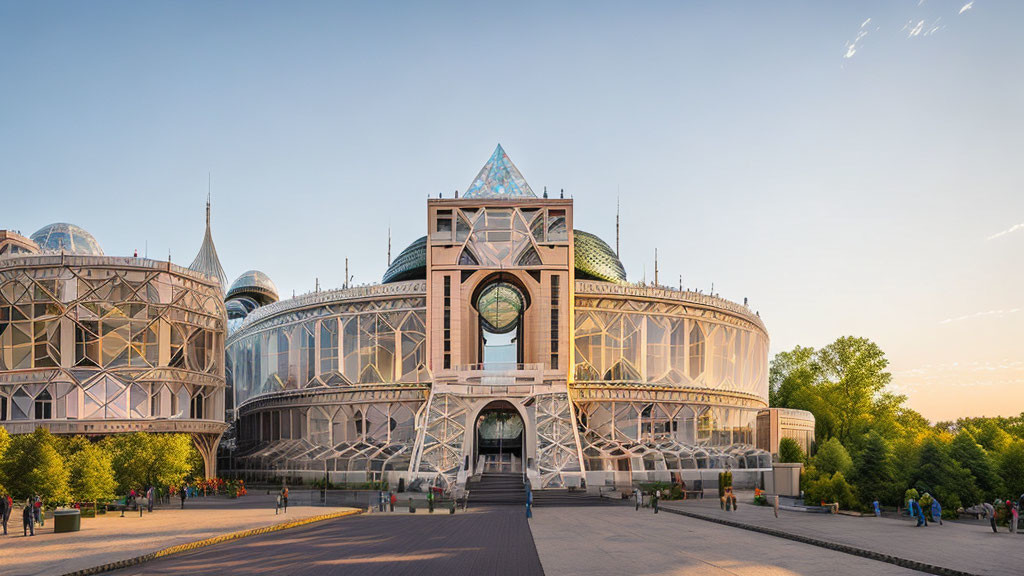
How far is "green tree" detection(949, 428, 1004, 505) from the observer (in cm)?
4825

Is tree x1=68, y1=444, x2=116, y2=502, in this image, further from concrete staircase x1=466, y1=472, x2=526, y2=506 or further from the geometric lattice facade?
concrete staircase x1=466, y1=472, x2=526, y2=506

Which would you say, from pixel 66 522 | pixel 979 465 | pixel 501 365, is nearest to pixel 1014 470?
pixel 979 465

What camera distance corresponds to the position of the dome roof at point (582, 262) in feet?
288

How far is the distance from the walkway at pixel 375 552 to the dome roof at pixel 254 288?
94.9 meters

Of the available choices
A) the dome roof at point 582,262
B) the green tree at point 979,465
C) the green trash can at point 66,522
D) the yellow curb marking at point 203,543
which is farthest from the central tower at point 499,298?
the green trash can at point 66,522

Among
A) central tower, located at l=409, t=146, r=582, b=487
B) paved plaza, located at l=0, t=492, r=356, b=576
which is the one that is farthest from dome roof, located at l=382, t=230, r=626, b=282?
paved plaza, located at l=0, t=492, r=356, b=576

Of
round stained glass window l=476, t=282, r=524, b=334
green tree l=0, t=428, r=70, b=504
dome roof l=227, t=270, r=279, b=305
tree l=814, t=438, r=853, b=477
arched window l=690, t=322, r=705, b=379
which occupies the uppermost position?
dome roof l=227, t=270, r=279, b=305

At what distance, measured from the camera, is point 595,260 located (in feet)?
298

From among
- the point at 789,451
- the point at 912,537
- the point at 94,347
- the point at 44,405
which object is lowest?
the point at 789,451

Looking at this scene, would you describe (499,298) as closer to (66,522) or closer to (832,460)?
(832,460)

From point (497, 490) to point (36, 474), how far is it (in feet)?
93.9

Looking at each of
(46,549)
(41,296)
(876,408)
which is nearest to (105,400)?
(41,296)

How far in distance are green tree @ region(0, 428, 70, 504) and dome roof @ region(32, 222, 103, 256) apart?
39.7 metres

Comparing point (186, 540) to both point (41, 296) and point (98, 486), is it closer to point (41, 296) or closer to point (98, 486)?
point (98, 486)
